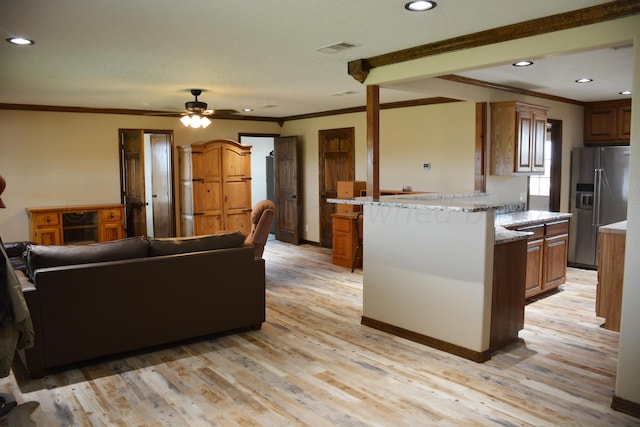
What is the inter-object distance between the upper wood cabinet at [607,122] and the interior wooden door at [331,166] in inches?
137

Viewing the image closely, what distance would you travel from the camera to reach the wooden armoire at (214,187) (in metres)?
7.73

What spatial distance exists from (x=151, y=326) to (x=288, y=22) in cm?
242

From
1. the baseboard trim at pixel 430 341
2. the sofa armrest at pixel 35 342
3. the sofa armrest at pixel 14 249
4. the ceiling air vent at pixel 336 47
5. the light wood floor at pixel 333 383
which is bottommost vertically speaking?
the light wood floor at pixel 333 383

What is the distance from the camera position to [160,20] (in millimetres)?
2955

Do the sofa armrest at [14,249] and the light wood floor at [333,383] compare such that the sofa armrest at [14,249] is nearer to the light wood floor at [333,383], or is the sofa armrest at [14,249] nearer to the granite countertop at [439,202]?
the light wood floor at [333,383]

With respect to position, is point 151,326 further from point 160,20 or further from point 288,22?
point 288,22

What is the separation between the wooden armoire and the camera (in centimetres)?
773

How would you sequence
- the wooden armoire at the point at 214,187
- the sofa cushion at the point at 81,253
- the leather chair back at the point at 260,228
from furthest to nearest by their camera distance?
the wooden armoire at the point at 214,187
the leather chair back at the point at 260,228
the sofa cushion at the point at 81,253

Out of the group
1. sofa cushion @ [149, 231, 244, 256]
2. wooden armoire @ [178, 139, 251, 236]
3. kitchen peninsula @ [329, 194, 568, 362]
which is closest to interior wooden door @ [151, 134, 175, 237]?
wooden armoire @ [178, 139, 251, 236]

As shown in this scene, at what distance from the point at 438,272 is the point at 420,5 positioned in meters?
1.97

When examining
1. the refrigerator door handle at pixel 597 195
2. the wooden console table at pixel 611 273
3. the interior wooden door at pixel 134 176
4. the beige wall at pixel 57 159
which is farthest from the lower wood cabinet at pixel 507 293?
the beige wall at pixel 57 159

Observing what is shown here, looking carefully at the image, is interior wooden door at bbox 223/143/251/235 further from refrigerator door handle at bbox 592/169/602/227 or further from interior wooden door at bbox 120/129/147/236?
refrigerator door handle at bbox 592/169/602/227

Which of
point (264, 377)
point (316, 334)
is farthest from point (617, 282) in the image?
point (264, 377)

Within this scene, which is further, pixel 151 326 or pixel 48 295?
pixel 151 326
